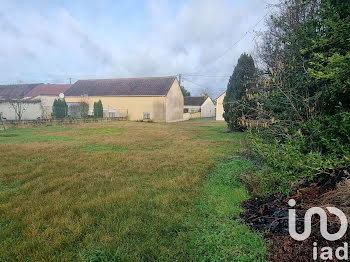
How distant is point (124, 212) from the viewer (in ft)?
10.3

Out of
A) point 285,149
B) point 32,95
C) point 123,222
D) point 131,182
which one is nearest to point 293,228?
point 285,149

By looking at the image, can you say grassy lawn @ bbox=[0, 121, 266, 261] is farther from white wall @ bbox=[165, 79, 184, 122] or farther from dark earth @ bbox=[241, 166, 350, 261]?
white wall @ bbox=[165, 79, 184, 122]

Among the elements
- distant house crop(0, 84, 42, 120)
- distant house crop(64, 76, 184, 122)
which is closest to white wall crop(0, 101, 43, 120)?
distant house crop(0, 84, 42, 120)

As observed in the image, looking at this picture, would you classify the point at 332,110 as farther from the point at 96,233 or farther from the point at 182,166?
the point at 96,233

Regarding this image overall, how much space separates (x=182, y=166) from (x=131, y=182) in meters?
1.68

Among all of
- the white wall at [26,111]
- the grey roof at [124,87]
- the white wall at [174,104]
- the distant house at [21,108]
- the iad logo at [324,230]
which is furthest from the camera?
the grey roof at [124,87]

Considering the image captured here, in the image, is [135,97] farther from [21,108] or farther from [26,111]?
[21,108]

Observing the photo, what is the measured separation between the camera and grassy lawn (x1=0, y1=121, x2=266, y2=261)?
2.27 meters

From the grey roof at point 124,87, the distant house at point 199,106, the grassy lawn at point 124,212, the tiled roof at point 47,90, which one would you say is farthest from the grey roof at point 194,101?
the grassy lawn at point 124,212

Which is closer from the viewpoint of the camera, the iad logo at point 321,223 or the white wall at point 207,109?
the iad logo at point 321,223

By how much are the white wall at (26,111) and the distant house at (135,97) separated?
4.21 m

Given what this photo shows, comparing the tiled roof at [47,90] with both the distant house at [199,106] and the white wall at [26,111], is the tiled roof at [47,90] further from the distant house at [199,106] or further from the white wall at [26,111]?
the distant house at [199,106]

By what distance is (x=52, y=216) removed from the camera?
301 centimetres

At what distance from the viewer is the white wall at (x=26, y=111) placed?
22.9 m
